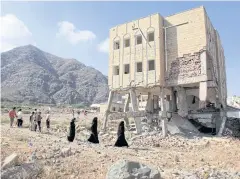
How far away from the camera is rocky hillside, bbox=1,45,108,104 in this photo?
4998 inches

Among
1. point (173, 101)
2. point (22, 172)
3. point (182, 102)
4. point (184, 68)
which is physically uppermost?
point (184, 68)

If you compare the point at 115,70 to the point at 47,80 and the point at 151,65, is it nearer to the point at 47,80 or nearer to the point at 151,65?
the point at 151,65

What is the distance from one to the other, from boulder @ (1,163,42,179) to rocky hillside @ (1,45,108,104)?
10410cm

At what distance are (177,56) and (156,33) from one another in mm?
2699

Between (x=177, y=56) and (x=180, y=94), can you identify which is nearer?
(x=177, y=56)

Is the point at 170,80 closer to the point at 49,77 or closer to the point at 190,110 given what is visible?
the point at 190,110

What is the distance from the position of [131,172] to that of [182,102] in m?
17.2

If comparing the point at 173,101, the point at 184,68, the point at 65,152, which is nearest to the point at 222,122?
the point at 173,101

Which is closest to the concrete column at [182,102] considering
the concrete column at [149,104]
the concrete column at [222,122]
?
the concrete column at [222,122]

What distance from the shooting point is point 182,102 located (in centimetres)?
2447

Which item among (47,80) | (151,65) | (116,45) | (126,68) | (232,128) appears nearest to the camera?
(232,128)

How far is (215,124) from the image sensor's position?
78.8 ft

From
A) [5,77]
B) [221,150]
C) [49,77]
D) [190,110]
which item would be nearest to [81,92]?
[49,77]

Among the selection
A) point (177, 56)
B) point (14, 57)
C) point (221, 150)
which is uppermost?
point (14, 57)
